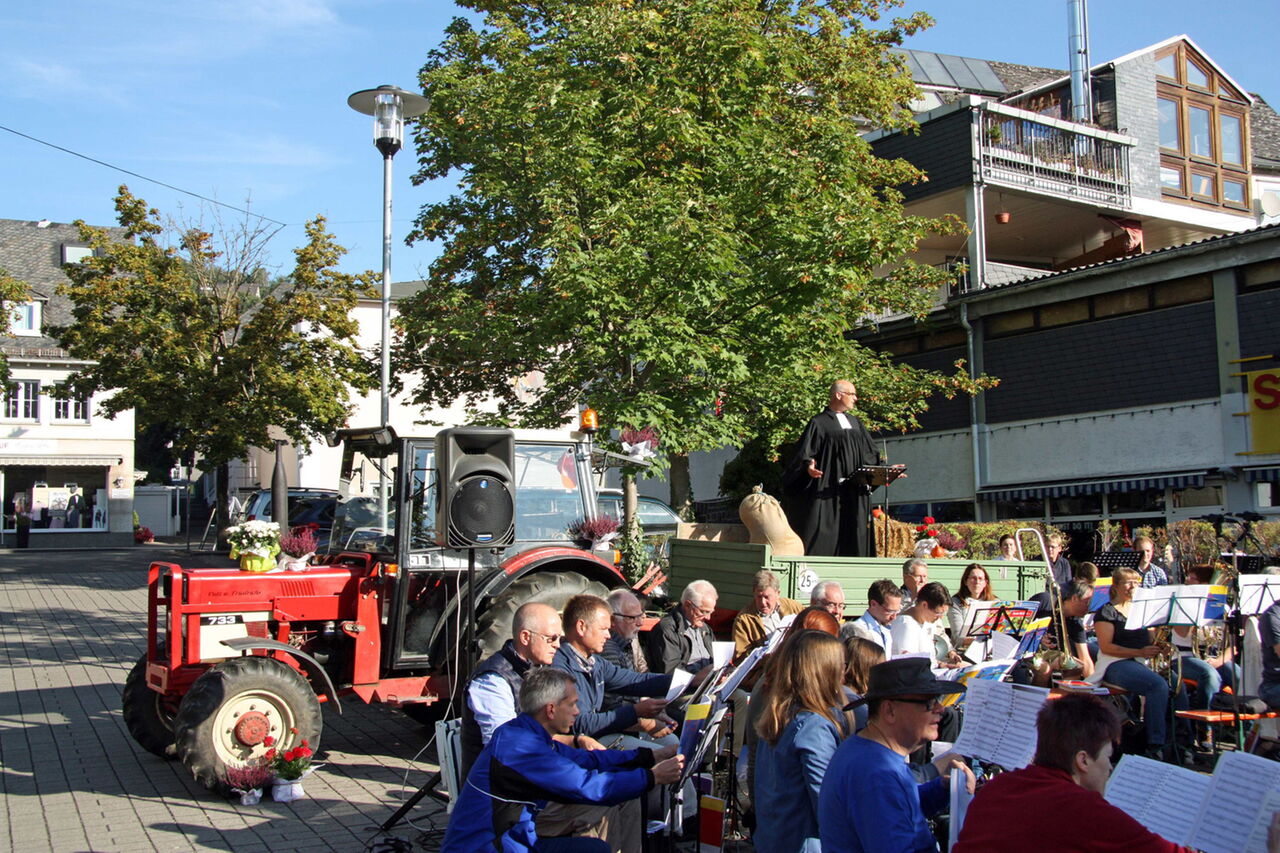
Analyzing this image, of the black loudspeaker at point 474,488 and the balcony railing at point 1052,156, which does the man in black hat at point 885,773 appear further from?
the balcony railing at point 1052,156

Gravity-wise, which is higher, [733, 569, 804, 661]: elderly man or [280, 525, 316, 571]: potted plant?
[280, 525, 316, 571]: potted plant

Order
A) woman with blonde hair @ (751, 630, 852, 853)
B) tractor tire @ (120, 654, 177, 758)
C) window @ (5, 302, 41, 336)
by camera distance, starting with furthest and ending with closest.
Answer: window @ (5, 302, 41, 336)
tractor tire @ (120, 654, 177, 758)
woman with blonde hair @ (751, 630, 852, 853)

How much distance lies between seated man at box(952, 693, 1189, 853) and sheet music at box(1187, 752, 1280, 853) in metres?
0.11

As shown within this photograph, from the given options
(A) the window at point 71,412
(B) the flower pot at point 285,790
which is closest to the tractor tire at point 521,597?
(B) the flower pot at point 285,790

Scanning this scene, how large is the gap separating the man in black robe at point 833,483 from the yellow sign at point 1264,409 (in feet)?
38.9

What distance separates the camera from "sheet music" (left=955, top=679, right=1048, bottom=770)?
4.23 metres

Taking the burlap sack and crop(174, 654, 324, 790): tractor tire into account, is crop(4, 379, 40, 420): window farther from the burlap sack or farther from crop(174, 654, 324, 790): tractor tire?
the burlap sack

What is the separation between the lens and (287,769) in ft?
24.3

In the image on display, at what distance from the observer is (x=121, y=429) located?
4172 centimetres

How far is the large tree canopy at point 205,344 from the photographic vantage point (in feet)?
80.8

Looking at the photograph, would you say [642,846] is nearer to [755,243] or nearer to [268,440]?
[755,243]

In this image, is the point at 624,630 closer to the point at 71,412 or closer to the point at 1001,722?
the point at 1001,722

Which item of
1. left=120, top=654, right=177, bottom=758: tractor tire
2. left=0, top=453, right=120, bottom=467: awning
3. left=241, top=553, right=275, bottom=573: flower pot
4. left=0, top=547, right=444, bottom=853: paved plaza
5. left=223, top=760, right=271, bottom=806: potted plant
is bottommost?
left=0, top=547, right=444, bottom=853: paved plaza

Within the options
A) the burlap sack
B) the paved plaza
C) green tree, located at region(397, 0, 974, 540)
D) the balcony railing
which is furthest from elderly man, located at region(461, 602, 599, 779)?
the balcony railing
